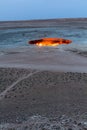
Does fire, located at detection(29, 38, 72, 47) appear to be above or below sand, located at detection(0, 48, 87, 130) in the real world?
above

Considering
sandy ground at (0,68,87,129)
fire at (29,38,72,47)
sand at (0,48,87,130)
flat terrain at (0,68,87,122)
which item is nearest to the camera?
sand at (0,48,87,130)

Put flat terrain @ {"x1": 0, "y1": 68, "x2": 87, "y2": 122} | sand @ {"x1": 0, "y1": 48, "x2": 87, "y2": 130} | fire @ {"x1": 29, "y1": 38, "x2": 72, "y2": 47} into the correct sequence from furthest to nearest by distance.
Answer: fire @ {"x1": 29, "y1": 38, "x2": 72, "y2": 47}, flat terrain @ {"x1": 0, "y1": 68, "x2": 87, "y2": 122}, sand @ {"x1": 0, "y1": 48, "x2": 87, "y2": 130}

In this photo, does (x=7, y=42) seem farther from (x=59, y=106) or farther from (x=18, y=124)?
(x=18, y=124)

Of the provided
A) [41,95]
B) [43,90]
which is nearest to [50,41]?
[43,90]

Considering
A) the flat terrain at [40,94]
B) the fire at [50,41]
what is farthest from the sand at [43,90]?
the fire at [50,41]

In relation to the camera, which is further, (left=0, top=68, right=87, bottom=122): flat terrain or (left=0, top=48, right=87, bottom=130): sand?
(left=0, top=68, right=87, bottom=122): flat terrain

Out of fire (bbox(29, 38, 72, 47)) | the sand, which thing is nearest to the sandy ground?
the sand

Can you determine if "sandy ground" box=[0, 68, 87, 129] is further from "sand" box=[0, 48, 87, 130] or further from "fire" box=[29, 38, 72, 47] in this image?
"fire" box=[29, 38, 72, 47]

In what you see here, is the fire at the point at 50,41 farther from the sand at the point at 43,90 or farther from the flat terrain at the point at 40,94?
the flat terrain at the point at 40,94
